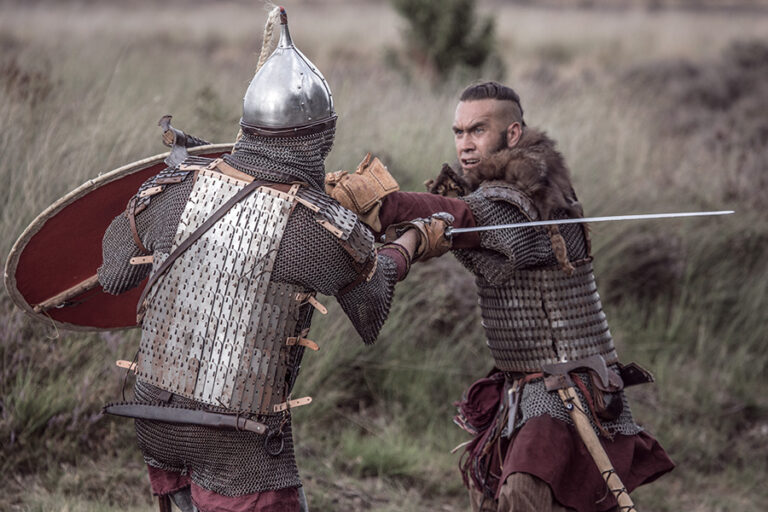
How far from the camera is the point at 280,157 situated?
2639mm

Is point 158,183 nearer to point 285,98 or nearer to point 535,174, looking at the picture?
point 285,98

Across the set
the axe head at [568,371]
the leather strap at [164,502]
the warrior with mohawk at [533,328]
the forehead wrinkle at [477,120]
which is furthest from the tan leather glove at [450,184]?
the leather strap at [164,502]

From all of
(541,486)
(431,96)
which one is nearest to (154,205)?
(541,486)

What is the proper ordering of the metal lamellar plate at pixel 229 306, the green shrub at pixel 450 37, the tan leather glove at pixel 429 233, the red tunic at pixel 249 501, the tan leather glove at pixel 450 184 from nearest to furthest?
Answer: the metal lamellar plate at pixel 229 306 → the red tunic at pixel 249 501 → the tan leather glove at pixel 429 233 → the tan leather glove at pixel 450 184 → the green shrub at pixel 450 37

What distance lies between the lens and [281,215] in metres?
2.57

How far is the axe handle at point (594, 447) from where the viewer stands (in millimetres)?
3191

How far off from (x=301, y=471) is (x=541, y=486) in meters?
1.84

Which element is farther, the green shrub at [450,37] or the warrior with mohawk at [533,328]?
the green shrub at [450,37]

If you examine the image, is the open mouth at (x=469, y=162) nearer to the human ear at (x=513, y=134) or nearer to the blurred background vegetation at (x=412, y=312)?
the human ear at (x=513, y=134)

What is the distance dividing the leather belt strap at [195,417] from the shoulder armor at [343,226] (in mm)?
536

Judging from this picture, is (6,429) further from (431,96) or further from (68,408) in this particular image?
(431,96)

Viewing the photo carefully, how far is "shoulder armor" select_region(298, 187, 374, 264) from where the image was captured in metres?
2.56

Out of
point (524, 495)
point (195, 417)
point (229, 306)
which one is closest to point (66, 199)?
point (229, 306)

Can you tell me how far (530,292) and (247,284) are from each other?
117 cm
